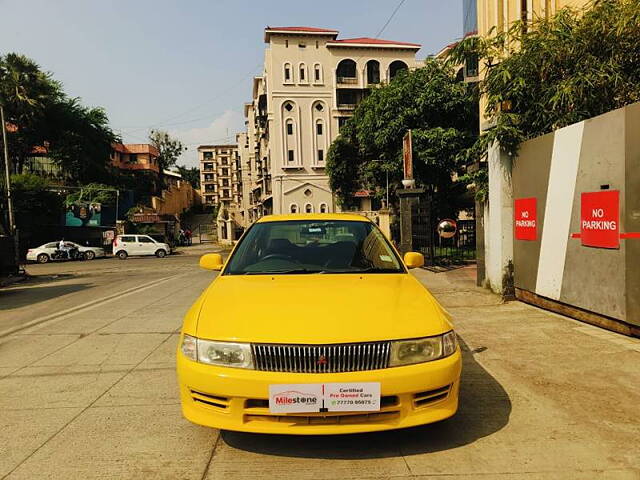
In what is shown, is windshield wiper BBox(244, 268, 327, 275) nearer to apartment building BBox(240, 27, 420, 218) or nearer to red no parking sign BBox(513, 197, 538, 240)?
red no parking sign BBox(513, 197, 538, 240)

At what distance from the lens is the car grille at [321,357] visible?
8.76 feet

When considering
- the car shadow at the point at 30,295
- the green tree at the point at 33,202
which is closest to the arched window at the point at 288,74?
the green tree at the point at 33,202

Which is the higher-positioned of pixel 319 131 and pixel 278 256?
pixel 319 131

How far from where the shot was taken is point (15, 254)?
1853cm

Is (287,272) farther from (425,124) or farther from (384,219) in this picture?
(425,124)

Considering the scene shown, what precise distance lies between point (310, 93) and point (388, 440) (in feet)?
157

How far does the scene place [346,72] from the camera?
159 feet

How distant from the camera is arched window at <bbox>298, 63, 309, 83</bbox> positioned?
47469 millimetres

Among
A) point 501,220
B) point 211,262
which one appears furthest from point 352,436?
point 501,220

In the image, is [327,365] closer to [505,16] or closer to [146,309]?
[146,309]

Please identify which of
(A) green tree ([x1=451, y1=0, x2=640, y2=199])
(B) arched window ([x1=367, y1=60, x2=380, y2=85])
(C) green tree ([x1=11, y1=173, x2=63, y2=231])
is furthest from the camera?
(B) arched window ([x1=367, y1=60, x2=380, y2=85])

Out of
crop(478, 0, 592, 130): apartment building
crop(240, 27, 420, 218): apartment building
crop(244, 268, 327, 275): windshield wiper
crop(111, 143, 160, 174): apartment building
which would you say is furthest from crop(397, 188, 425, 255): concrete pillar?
crop(111, 143, 160, 174): apartment building

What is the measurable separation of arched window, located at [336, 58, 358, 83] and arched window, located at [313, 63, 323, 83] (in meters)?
1.77

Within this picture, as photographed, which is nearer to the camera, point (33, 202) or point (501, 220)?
point (501, 220)
